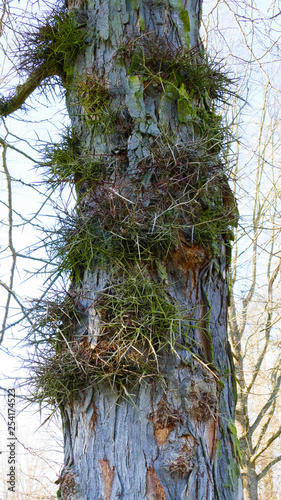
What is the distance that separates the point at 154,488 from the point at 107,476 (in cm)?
12

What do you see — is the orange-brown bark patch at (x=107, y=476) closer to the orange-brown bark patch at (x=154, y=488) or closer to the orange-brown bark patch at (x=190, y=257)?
the orange-brown bark patch at (x=154, y=488)

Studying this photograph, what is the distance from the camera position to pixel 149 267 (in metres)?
1.35

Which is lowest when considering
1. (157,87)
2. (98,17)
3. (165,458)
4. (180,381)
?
(165,458)

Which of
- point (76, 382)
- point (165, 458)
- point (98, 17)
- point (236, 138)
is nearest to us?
point (165, 458)

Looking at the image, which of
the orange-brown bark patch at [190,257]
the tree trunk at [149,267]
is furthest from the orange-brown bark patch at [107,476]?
the orange-brown bark patch at [190,257]

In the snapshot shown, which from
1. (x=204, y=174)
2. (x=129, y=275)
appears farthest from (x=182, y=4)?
(x=129, y=275)

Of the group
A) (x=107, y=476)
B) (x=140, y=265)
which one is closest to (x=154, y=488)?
(x=107, y=476)

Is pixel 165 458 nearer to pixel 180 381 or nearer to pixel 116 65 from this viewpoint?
pixel 180 381

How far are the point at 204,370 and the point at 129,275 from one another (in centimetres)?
35

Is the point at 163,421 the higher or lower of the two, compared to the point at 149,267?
lower

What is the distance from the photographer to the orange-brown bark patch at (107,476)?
1135mm

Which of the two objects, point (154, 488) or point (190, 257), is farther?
point (190, 257)

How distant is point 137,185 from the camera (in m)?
1.38

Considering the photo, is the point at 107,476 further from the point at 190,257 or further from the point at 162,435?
the point at 190,257
